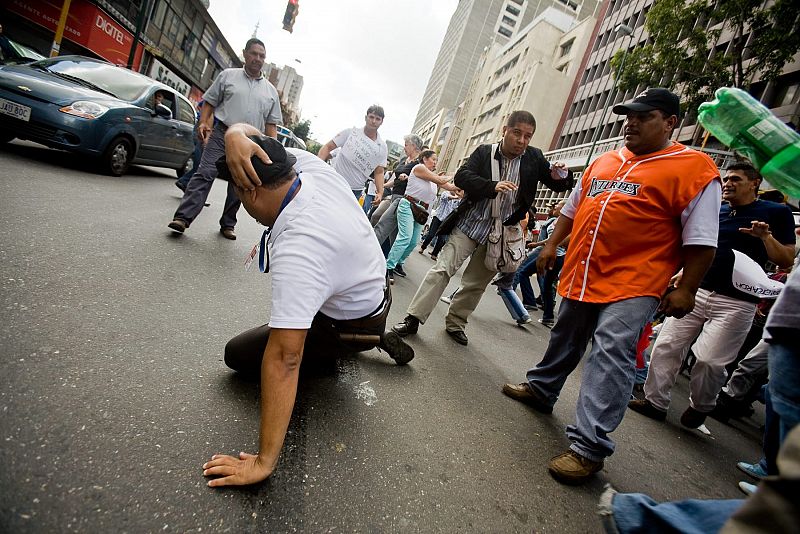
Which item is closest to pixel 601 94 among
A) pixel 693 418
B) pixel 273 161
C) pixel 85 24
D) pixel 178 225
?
pixel 85 24

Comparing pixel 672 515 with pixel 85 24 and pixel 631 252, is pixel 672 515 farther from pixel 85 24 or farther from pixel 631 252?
pixel 85 24

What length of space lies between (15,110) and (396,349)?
5709 mm

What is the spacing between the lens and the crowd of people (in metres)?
1.40

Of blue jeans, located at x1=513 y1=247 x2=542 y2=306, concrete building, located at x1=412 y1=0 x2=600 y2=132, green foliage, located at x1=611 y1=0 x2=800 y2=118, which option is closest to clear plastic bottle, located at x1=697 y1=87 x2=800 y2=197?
blue jeans, located at x1=513 y1=247 x2=542 y2=306

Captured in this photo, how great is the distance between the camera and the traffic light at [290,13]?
2172 centimetres

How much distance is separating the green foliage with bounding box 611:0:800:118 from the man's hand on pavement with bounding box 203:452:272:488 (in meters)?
16.1

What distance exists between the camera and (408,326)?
3.78m

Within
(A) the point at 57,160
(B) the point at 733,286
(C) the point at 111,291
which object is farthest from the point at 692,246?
(A) the point at 57,160

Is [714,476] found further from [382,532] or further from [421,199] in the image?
[421,199]

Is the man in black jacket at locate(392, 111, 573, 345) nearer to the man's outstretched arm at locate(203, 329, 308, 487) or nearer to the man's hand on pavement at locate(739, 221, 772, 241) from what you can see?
the man's hand on pavement at locate(739, 221, 772, 241)

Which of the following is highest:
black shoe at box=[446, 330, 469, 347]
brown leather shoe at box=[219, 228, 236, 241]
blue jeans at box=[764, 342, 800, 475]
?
blue jeans at box=[764, 342, 800, 475]

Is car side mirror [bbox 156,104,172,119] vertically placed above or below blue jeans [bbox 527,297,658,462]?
above

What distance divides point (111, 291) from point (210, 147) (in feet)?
8.45

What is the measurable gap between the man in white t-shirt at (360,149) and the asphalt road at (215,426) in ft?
7.41
